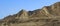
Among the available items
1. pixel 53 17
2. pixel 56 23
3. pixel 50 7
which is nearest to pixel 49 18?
pixel 53 17

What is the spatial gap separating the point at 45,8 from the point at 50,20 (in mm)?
7390

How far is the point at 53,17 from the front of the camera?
4147cm

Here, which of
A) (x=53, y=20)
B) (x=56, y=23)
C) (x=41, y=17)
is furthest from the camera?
(x=41, y=17)

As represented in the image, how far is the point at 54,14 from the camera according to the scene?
43562 millimetres

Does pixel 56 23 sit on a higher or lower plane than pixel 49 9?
lower

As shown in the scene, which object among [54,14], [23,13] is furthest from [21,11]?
[54,14]

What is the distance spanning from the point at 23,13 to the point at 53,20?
35.0 feet

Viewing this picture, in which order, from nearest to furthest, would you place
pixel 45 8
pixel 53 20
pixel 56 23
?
pixel 56 23
pixel 53 20
pixel 45 8

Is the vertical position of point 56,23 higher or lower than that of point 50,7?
lower

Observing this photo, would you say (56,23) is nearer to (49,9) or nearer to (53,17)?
(53,17)

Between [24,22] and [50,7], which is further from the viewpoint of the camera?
[50,7]

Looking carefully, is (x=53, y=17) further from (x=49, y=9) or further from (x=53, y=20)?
(x=49, y=9)

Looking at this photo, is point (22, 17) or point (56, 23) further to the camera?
point (22, 17)

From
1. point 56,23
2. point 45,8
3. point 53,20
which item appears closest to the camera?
point 56,23
